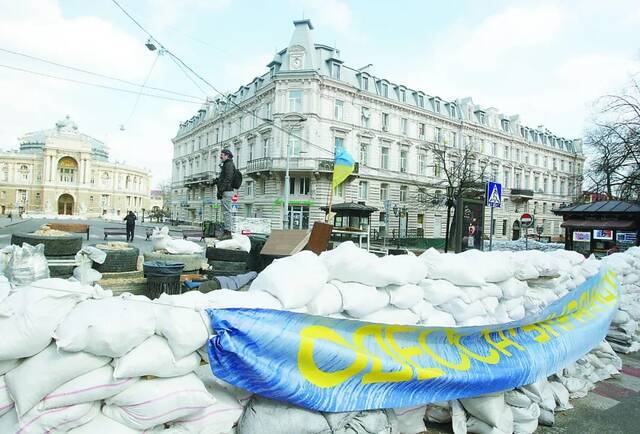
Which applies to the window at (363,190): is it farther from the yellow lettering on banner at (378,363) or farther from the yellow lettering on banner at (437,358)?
the yellow lettering on banner at (378,363)

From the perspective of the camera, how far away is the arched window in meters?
76.1

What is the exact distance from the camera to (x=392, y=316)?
2.92 m

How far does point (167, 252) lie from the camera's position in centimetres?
616

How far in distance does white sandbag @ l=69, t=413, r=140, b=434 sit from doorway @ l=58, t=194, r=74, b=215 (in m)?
89.9

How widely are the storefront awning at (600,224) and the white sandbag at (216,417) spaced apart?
14499 millimetres

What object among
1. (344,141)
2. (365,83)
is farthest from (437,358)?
(365,83)

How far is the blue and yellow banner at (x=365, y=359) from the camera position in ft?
6.63

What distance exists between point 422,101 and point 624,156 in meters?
25.6

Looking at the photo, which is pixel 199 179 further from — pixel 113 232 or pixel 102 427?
pixel 102 427

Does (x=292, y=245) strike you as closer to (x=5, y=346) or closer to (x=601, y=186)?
(x=5, y=346)

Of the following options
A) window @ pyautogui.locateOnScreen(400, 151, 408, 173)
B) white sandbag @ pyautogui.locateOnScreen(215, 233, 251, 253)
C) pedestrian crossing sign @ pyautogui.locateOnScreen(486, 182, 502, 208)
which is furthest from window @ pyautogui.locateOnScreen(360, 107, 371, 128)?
white sandbag @ pyautogui.locateOnScreen(215, 233, 251, 253)

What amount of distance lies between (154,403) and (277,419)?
639 mm

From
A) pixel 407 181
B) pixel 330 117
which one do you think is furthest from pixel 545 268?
pixel 407 181

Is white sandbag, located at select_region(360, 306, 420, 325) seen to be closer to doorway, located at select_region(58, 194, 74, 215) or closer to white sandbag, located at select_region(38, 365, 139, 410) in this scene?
white sandbag, located at select_region(38, 365, 139, 410)
